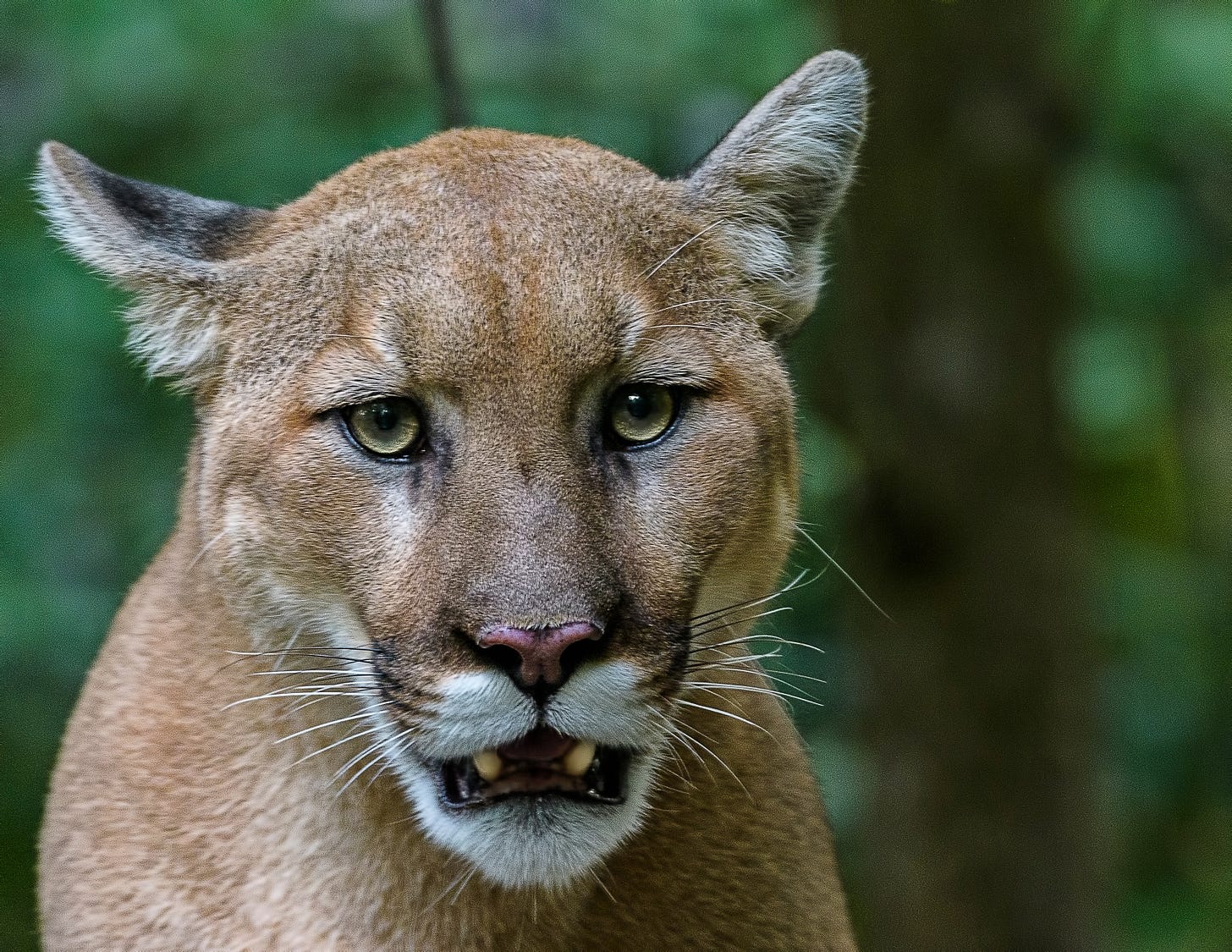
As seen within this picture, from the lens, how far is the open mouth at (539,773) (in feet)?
12.0

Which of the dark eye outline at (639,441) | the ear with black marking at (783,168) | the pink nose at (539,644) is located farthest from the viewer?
the ear with black marking at (783,168)

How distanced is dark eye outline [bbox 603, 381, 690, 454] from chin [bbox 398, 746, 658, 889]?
76 cm

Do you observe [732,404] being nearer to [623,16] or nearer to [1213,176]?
[623,16]

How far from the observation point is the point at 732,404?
13.6 feet

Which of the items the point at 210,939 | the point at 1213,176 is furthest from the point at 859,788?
the point at 210,939

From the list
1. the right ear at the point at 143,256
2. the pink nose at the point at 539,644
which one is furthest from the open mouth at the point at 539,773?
the right ear at the point at 143,256

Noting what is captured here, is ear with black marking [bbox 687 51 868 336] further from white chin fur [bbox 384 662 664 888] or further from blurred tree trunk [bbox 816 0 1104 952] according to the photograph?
blurred tree trunk [bbox 816 0 1104 952]

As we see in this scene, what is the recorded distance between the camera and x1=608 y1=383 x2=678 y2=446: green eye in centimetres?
398

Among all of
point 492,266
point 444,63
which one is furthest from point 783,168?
point 444,63

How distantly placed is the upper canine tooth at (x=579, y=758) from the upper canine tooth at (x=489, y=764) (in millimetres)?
151

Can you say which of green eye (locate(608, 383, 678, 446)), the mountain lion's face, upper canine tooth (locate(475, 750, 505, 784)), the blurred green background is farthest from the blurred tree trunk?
upper canine tooth (locate(475, 750, 505, 784))

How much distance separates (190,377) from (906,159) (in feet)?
16.1

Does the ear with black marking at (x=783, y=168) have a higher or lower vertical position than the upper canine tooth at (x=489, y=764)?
higher

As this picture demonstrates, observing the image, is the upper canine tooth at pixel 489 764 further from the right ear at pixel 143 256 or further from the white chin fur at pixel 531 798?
the right ear at pixel 143 256
